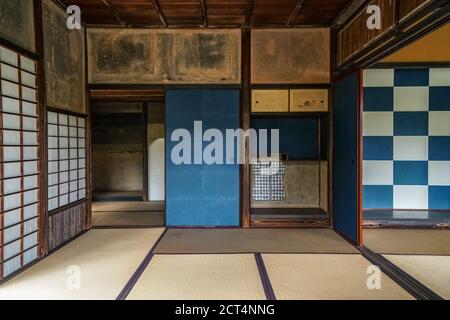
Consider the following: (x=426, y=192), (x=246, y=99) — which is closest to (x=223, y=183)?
(x=246, y=99)

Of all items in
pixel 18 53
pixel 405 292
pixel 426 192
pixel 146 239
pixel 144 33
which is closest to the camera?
pixel 405 292

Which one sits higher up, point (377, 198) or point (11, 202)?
point (11, 202)

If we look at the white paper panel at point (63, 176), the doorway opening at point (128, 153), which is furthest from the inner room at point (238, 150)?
the doorway opening at point (128, 153)

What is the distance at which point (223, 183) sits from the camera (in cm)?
456

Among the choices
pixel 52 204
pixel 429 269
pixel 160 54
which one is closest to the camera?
pixel 429 269

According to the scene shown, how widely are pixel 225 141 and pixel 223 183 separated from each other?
63cm

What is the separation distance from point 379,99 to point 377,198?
5.39ft

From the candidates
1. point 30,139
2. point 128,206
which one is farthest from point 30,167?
point 128,206

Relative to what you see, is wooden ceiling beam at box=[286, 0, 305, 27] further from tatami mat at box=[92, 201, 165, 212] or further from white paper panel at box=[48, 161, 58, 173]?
tatami mat at box=[92, 201, 165, 212]

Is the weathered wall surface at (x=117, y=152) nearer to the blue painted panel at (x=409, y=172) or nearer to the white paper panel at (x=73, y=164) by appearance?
the white paper panel at (x=73, y=164)

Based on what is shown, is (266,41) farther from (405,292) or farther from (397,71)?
(405,292)

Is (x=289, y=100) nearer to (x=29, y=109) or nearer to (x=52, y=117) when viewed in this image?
(x=52, y=117)

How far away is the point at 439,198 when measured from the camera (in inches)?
195

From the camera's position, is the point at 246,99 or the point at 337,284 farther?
the point at 246,99
